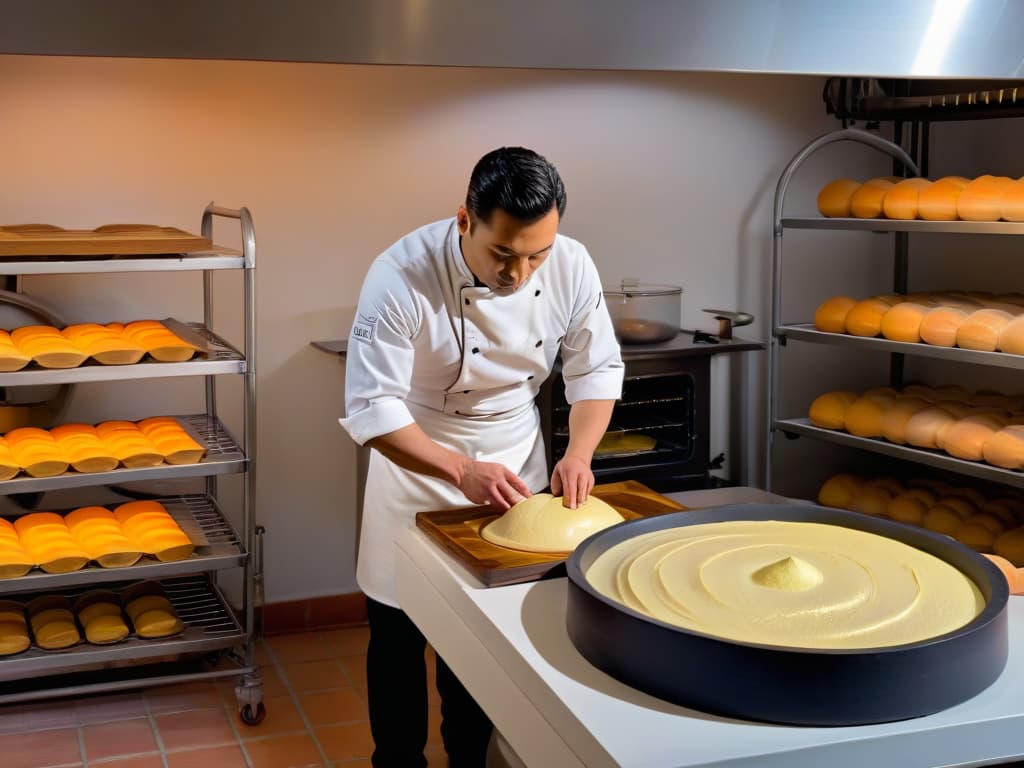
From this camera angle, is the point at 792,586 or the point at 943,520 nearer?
the point at 792,586

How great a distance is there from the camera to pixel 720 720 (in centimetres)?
111

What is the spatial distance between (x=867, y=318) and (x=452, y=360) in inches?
68.4

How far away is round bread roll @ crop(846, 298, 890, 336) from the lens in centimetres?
345

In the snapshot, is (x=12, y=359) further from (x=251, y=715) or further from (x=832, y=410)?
(x=832, y=410)

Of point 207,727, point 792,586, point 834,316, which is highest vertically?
point 834,316

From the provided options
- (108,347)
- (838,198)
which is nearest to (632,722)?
(108,347)

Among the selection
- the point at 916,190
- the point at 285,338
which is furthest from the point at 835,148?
the point at 285,338

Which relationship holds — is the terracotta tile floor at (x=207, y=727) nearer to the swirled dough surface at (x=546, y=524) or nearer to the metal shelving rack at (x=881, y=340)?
the swirled dough surface at (x=546, y=524)

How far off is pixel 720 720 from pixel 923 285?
363cm

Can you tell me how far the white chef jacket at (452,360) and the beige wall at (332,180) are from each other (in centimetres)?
128

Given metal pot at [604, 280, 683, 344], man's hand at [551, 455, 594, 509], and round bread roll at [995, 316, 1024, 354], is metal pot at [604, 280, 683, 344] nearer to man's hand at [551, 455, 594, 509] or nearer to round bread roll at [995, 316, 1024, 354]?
round bread roll at [995, 316, 1024, 354]

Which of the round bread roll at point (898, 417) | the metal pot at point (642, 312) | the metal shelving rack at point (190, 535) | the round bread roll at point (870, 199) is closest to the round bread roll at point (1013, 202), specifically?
the round bread roll at point (870, 199)

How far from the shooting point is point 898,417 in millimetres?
3428

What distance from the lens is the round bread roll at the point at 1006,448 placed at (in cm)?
304
